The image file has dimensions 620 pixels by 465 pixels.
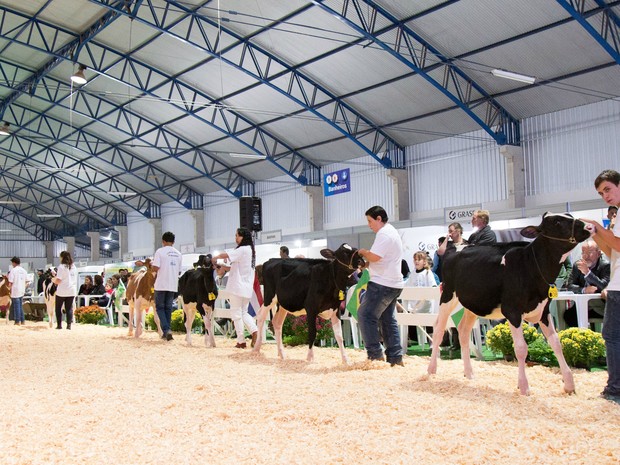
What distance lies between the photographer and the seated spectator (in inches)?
308

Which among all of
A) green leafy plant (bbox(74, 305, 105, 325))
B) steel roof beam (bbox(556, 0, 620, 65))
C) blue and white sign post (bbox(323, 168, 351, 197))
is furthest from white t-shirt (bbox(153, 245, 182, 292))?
blue and white sign post (bbox(323, 168, 351, 197))

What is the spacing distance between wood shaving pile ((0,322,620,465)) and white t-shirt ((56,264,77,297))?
6928 millimetres

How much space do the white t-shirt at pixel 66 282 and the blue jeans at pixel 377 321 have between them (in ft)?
29.6

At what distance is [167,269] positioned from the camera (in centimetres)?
1106

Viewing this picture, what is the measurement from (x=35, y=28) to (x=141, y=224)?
21.6 m

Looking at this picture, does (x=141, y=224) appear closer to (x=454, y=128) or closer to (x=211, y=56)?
(x=211, y=56)

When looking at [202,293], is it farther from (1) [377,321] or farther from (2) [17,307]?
(2) [17,307]

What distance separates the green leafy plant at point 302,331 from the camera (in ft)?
33.6

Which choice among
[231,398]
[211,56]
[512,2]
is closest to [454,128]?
[512,2]

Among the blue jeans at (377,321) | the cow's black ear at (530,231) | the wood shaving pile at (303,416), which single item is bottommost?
the wood shaving pile at (303,416)

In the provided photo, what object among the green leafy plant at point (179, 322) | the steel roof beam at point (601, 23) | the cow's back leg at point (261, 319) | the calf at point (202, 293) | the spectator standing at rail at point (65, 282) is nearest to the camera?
the cow's back leg at point (261, 319)

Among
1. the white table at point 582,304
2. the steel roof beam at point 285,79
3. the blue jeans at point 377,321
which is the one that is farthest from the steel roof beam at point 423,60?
the blue jeans at point 377,321

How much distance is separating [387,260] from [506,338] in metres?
1.90

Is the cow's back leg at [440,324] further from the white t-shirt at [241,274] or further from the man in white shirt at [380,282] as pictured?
the white t-shirt at [241,274]
